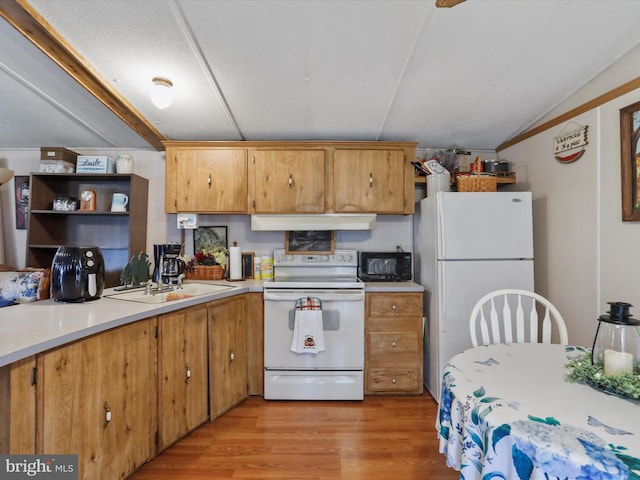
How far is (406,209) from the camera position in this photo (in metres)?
2.61

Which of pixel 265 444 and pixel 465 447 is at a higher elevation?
pixel 465 447

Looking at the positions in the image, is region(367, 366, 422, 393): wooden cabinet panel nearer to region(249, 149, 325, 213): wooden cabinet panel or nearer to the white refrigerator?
the white refrigerator

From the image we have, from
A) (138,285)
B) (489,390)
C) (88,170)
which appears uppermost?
(88,170)

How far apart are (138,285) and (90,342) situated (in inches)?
39.9

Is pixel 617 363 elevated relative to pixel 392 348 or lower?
elevated

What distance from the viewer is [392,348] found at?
7.77ft

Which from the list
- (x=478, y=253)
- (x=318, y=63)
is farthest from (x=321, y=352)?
(x=318, y=63)

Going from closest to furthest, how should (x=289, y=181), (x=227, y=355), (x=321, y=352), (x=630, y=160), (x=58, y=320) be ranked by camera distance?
(x=58, y=320) → (x=630, y=160) → (x=227, y=355) → (x=321, y=352) → (x=289, y=181)

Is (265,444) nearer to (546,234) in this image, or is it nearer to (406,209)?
(406,209)

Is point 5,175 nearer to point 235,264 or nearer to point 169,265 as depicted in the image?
point 169,265

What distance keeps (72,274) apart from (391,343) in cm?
221

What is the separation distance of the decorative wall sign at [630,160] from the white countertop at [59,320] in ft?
8.85

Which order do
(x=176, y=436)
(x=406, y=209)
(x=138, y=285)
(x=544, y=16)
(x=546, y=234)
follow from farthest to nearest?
1. (x=406, y=209)
2. (x=546, y=234)
3. (x=138, y=285)
4. (x=176, y=436)
5. (x=544, y=16)

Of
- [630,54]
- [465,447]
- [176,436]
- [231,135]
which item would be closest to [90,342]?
[176,436]
